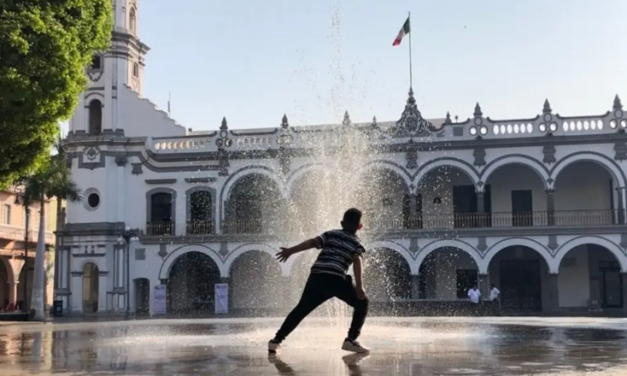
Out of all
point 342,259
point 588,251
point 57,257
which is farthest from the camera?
point 57,257

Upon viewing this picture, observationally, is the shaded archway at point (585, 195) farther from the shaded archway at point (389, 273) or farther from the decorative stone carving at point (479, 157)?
the shaded archway at point (389, 273)

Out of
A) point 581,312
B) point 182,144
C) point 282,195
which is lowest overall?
point 581,312

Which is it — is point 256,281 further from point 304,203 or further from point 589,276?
point 589,276

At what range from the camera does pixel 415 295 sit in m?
30.7

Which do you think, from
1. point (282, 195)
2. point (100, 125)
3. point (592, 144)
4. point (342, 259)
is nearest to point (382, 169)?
point (282, 195)

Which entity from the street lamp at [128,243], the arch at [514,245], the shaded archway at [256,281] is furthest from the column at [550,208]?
the street lamp at [128,243]

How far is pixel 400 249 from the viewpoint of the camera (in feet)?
101

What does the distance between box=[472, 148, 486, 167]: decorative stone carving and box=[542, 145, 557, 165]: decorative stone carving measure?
234 centimetres

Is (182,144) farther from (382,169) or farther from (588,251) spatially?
(588,251)

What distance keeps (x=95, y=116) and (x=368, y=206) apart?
42.6 feet

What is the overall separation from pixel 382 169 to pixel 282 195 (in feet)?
13.8

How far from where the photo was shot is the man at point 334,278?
7.92 meters

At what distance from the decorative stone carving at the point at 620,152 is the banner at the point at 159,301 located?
18.6m

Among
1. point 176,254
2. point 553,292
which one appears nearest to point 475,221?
point 553,292
